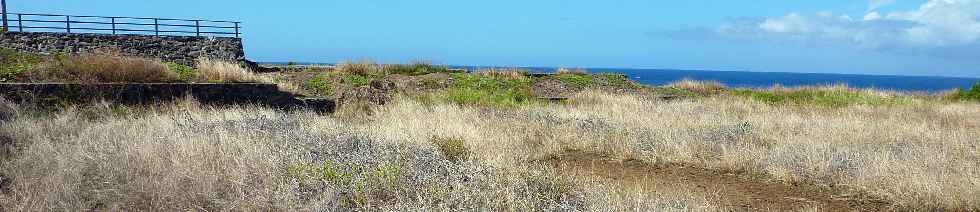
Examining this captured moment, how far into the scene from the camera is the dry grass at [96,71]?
13.5 metres

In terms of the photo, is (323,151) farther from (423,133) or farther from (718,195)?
(718,195)

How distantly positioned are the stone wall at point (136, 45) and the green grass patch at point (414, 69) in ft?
22.7

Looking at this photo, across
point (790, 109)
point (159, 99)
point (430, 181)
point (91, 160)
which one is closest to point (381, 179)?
point (430, 181)

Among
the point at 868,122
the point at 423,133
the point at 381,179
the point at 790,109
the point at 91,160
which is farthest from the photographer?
the point at 790,109

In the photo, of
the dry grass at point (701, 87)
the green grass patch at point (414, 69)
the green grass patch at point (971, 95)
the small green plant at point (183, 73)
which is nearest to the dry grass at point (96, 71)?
the small green plant at point (183, 73)

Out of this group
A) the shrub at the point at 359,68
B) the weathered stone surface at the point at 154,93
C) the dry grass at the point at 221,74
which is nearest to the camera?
the weathered stone surface at the point at 154,93

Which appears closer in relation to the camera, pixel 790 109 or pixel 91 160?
pixel 91 160

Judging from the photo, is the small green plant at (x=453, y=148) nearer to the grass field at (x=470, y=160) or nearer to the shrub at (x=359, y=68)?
the grass field at (x=470, y=160)

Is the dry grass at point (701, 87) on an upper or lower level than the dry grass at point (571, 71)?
lower

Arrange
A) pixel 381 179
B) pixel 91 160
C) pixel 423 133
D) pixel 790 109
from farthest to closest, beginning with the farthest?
pixel 790 109
pixel 423 133
pixel 91 160
pixel 381 179

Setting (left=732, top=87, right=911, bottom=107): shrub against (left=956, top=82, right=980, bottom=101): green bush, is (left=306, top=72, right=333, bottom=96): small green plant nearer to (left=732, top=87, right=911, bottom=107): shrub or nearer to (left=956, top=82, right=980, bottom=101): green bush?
(left=732, top=87, right=911, bottom=107): shrub

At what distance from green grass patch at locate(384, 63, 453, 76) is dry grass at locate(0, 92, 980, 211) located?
12.5m

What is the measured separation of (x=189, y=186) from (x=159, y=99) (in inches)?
325

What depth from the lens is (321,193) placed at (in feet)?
18.2
